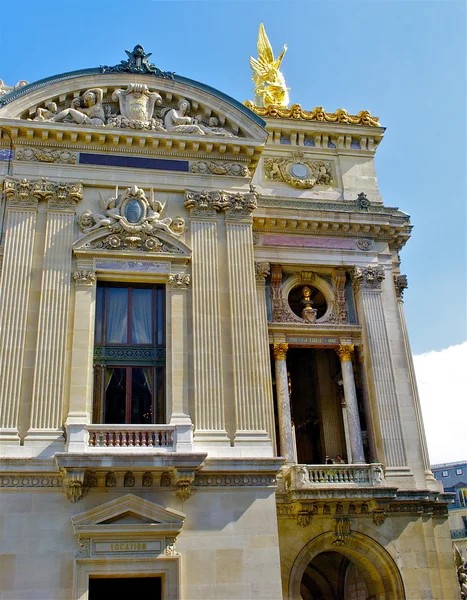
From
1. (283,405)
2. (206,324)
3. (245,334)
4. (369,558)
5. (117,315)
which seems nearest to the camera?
(206,324)

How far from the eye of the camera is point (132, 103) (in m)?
23.6

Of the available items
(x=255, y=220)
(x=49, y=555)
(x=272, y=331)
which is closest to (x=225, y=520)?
(x=49, y=555)

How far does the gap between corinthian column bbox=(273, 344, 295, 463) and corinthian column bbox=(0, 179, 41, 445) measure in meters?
9.27

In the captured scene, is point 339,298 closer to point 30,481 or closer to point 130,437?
point 130,437

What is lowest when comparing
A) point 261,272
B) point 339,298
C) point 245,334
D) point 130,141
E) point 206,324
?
point 245,334

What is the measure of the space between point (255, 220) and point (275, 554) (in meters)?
12.5

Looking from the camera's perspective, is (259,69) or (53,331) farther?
(259,69)

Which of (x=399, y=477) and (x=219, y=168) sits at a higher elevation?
(x=219, y=168)

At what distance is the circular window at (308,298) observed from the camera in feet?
88.5

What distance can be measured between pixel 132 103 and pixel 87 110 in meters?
1.52

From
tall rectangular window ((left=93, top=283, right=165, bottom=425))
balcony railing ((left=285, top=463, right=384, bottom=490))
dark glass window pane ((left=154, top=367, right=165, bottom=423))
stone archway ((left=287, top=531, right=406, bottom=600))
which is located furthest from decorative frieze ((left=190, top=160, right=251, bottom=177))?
stone archway ((left=287, top=531, right=406, bottom=600))

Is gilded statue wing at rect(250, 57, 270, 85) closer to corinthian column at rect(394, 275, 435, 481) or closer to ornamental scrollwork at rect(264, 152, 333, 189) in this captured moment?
ornamental scrollwork at rect(264, 152, 333, 189)

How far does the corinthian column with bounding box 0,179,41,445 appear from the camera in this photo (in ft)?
62.7

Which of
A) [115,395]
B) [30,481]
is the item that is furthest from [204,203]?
[30,481]
